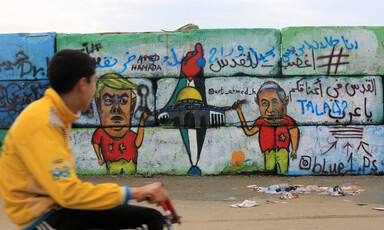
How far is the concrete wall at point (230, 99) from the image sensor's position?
29.5 ft

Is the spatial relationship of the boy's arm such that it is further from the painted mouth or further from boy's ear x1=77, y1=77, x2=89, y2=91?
the painted mouth

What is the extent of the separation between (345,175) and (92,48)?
5.38 m

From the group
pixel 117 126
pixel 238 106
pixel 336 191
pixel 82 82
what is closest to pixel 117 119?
pixel 117 126

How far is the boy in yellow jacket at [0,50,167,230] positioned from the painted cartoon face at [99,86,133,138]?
22.7 ft

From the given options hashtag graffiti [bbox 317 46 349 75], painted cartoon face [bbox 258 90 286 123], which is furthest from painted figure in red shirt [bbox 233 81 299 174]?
hashtag graffiti [bbox 317 46 349 75]

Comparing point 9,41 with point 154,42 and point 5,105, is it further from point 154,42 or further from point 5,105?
point 154,42

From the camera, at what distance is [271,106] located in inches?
356

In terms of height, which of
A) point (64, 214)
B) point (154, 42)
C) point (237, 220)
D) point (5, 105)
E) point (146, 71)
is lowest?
point (237, 220)

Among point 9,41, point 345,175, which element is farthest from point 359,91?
point 9,41

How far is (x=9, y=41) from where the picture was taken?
9.22m

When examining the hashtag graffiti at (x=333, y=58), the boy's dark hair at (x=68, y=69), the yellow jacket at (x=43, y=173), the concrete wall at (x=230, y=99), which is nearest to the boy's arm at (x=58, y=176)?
the yellow jacket at (x=43, y=173)

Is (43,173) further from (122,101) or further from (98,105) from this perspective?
(98,105)

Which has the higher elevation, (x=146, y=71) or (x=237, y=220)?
(x=146, y=71)

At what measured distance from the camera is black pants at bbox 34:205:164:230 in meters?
2.17
